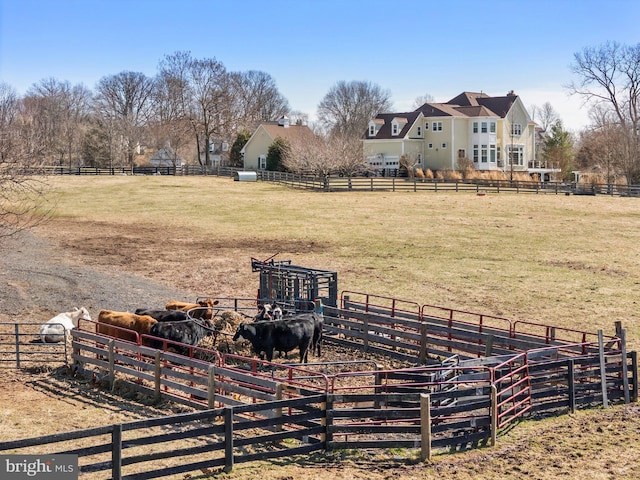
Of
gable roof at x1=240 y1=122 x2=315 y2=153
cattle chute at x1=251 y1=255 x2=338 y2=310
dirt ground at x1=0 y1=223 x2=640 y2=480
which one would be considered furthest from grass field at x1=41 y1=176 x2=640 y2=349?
gable roof at x1=240 y1=122 x2=315 y2=153

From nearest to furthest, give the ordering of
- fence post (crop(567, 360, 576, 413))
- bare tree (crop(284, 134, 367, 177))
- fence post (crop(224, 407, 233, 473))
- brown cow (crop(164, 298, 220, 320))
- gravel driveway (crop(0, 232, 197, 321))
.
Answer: fence post (crop(224, 407, 233, 473)) → fence post (crop(567, 360, 576, 413)) → brown cow (crop(164, 298, 220, 320)) → gravel driveway (crop(0, 232, 197, 321)) → bare tree (crop(284, 134, 367, 177))

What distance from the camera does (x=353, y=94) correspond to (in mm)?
135000

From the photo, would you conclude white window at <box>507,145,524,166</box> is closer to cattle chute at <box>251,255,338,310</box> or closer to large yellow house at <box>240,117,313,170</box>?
large yellow house at <box>240,117,313,170</box>

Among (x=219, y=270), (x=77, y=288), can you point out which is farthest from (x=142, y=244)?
(x=77, y=288)

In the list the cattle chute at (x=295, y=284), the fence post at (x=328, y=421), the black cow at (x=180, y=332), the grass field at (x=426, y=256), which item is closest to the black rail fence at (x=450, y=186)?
the grass field at (x=426, y=256)

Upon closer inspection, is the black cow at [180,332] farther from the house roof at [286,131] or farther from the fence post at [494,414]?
the house roof at [286,131]

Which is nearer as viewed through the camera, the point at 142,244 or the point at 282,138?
the point at 142,244

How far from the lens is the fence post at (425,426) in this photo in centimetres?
1109

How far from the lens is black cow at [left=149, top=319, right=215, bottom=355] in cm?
1661

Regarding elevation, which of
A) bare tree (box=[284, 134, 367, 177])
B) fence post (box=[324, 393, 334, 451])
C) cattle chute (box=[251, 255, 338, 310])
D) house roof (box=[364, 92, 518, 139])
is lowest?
fence post (box=[324, 393, 334, 451])

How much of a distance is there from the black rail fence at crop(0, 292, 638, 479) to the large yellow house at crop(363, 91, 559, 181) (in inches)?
2577

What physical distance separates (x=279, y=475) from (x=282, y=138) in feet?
245

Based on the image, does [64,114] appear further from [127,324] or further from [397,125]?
[127,324]

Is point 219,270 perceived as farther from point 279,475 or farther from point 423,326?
point 279,475
